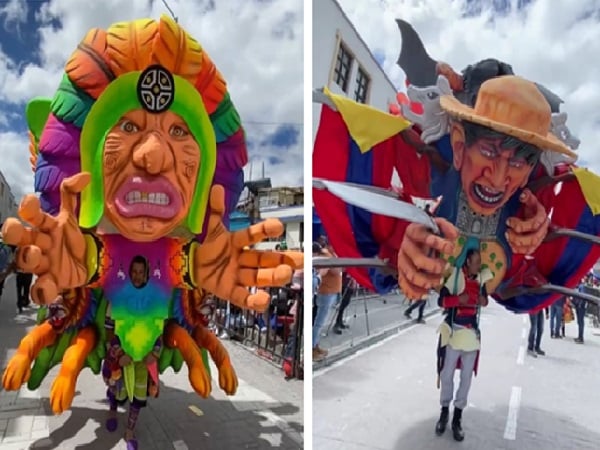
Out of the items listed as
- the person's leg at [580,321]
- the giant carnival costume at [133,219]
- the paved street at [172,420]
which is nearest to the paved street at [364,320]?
the paved street at [172,420]

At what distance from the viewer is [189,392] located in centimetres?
407

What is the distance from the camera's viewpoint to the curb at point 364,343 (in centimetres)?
345

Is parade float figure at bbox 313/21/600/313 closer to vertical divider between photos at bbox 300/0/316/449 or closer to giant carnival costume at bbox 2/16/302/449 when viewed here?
vertical divider between photos at bbox 300/0/316/449

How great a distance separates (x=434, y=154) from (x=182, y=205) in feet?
3.92

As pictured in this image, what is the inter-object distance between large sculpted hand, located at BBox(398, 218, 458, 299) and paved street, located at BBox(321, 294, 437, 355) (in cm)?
99

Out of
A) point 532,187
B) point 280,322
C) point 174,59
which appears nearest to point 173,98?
point 174,59

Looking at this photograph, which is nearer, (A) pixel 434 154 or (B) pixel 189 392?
(A) pixel 434 154

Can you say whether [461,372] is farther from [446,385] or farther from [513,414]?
[513,414]

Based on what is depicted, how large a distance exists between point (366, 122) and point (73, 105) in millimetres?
1366

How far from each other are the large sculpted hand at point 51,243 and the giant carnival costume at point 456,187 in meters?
1.10

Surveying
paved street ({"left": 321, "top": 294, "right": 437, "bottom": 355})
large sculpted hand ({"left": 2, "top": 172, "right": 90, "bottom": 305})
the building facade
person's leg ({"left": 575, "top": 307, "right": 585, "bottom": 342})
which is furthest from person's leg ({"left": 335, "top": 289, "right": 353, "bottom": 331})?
the building facade

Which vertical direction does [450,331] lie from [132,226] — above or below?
below

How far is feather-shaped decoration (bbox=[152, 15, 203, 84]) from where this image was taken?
2.49 metres

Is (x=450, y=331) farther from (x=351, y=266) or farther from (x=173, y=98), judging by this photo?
(x=173, y=98)
